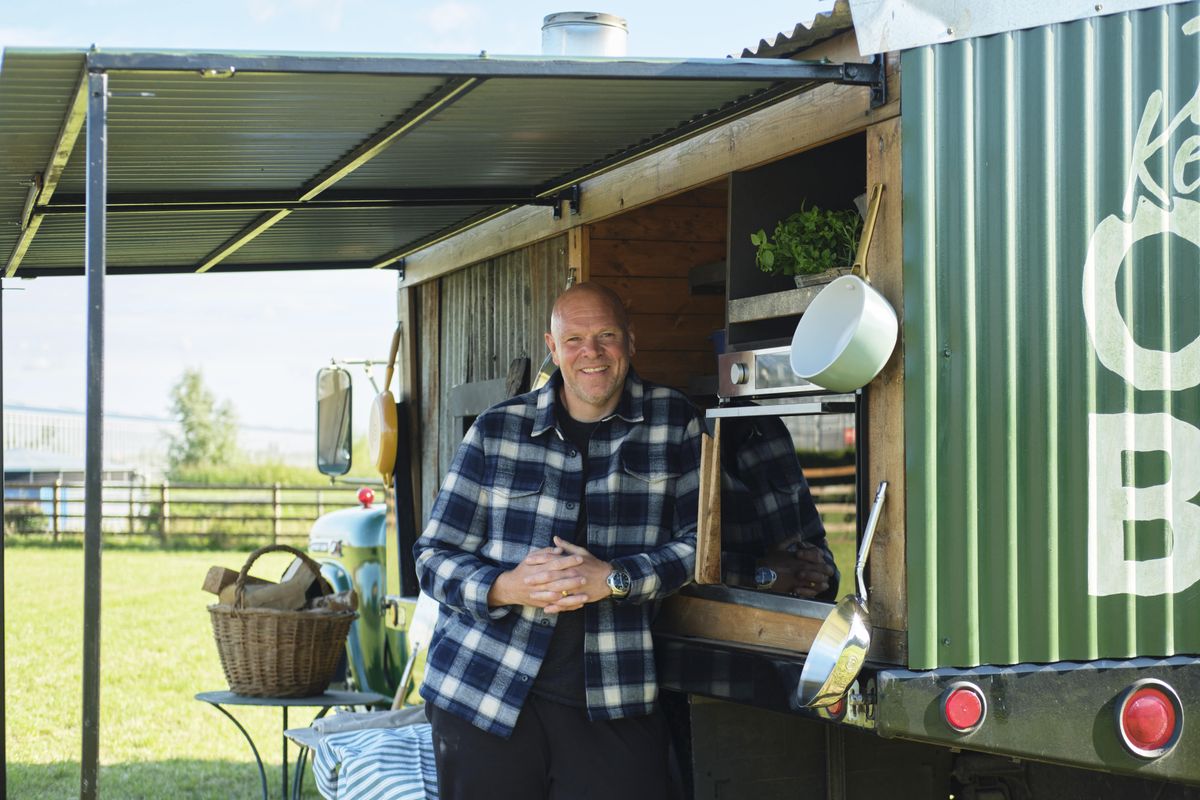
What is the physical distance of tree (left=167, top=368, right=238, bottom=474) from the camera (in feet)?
150

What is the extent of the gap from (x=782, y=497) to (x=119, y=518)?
70.4ft

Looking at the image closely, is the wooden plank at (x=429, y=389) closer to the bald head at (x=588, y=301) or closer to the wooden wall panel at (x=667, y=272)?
the wooden wall panel at (x=667, y=272)

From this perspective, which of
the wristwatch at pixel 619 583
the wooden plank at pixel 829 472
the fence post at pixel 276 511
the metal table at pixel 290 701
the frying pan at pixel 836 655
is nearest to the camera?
the frying pan at pixel 836 655

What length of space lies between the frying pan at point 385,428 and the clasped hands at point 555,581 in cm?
361

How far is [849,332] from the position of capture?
322 cm

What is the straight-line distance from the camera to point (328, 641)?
20.2 feet

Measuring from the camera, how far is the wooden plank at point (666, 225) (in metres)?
5.35

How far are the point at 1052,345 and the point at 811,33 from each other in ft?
3.25

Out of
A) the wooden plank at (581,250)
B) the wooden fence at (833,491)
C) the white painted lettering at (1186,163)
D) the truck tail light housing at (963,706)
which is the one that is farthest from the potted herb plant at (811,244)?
the wooden fence at (833,491)

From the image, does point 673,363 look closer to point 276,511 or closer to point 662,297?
point 662,297

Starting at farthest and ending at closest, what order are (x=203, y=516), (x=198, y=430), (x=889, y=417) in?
1. (x=198, y=430)
2. (x=203, y=516)
3. (x=889, y=417)

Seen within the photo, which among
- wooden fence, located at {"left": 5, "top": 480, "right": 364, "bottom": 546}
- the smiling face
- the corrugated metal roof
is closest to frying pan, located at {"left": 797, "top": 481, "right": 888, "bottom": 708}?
the smiling face

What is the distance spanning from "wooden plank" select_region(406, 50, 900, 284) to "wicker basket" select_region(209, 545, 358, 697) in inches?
65.9

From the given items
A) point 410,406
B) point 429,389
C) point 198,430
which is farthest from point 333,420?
point 198,430
